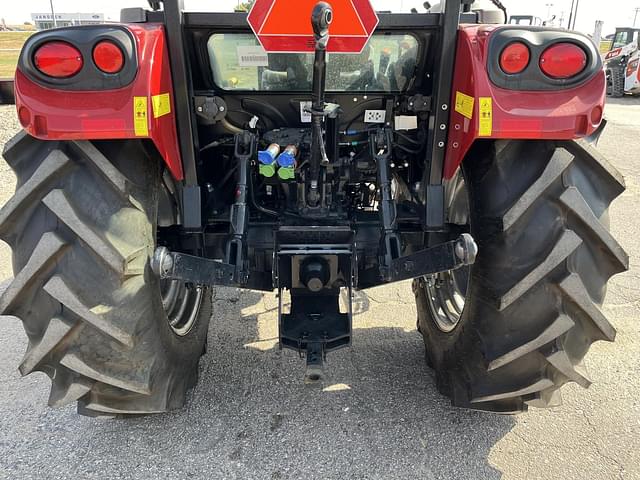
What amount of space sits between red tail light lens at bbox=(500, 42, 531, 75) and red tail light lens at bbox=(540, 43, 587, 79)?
55mm

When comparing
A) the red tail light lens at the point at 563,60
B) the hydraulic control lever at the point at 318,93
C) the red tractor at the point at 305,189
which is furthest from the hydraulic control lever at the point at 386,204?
the red tail light lens at the point at 563,60

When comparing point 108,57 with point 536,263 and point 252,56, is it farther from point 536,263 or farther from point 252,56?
point 536,263

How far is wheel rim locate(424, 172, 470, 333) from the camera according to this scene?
8.50 feet

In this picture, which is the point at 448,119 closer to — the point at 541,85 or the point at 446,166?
the point at 446,166

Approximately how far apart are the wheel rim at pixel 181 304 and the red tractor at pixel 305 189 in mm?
204

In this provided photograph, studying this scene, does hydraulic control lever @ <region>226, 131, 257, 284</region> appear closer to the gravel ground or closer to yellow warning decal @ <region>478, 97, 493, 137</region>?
the gravel ground

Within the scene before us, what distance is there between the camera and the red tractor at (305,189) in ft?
5.80

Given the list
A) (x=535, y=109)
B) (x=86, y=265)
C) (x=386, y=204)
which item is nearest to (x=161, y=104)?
(x=86, y=265)

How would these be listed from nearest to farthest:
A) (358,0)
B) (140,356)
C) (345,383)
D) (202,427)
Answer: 1. (358,0)
2. (140,356)
3. (202,427)
4. (345,383)

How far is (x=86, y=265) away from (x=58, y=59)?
0.69 metres

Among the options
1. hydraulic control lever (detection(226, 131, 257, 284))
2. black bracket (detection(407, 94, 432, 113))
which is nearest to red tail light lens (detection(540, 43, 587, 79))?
black bracket (detection(407, 94, 432, 113))

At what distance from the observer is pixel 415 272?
2010 millimetres

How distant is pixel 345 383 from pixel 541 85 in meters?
1.75

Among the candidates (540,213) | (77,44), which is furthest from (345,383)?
(77,44)
